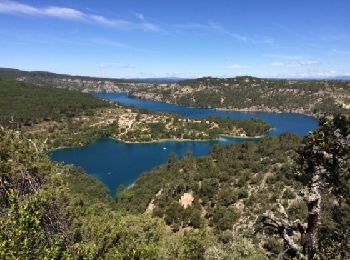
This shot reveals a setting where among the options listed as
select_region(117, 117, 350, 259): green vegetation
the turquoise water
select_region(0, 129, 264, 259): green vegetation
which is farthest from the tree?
the turquoise water

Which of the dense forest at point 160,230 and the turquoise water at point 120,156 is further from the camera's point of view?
the turquoise water at point 120,156

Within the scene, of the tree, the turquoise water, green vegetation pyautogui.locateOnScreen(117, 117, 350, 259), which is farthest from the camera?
the turquoise water

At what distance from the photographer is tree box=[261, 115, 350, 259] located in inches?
526

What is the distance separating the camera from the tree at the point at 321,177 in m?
13.4

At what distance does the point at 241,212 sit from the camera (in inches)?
2534

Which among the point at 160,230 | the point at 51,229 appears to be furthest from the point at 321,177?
the point at 160,230

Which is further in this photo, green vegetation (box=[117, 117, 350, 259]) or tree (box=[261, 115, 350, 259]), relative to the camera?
green vegetation (box=[117, 117, 350, 259])

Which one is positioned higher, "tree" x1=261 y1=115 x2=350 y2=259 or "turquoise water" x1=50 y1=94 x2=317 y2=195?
"tree" x1=261 y1=115 x2=350 y2=259

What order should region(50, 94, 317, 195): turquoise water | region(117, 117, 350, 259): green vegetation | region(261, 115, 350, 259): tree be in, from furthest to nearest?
1. region(50, 94, 317, 195): turquoise water
2. region(117, 117, 350, 259): green vegetation
3. region(261, 115, 350, 259): tree

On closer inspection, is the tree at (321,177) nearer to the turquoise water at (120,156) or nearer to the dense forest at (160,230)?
the dense forest at (160,230)

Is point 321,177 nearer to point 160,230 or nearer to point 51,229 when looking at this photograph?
point 51,229

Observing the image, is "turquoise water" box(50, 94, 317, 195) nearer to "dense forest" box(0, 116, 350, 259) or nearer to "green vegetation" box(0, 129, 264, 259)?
"dense forest" box(0, 116, 350, 259)

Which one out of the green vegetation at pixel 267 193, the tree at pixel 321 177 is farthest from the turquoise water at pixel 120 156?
the tree at pixel 321 177

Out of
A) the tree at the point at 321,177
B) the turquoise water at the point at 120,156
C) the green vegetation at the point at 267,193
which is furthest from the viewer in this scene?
the turquoise water at the point at 120,156
